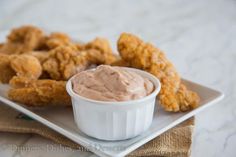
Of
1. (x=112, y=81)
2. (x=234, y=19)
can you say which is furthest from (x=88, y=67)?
(x=234, y=19)

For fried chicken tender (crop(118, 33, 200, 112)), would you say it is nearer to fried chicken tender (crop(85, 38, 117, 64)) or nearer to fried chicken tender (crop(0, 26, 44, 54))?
fried chicken tender (crop(85, 38, 117, 64))

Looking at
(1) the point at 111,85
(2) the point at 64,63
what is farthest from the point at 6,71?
(1) the point at 111,85

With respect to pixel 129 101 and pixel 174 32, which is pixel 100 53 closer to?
pixel 129 101

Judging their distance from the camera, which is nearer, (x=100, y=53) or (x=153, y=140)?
(x=153, y=140)

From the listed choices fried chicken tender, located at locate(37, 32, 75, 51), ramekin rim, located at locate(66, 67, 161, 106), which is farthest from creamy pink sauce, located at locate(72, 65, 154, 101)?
fried chicken tender, located at locate(37, 32, 75, 51)

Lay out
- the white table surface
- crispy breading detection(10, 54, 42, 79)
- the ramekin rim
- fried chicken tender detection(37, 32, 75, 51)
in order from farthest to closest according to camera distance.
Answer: fried chicken tender detection(37, 32, 75, 51), crispy breading detection(10, 54, 42, 79), the white table surface, the ramekin rim
